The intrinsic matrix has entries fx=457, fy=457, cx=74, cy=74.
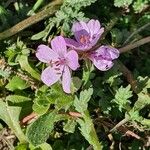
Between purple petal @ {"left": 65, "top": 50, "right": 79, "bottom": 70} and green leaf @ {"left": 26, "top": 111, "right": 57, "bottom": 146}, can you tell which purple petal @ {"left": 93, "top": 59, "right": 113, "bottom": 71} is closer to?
purple petal @ {"left": 65, "top": 50, "right": 79, "bottom": 70}

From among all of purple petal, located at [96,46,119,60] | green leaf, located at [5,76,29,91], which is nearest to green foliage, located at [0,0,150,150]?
green leaf, located at [5,76,29,91]

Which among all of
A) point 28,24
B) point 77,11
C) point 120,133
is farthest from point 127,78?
point 28,24

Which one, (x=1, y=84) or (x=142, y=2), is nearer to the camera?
(x=1, y=84)

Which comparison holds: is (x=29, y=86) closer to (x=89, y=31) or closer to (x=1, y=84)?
(x=1, y=84)

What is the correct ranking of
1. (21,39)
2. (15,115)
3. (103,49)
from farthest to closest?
(21,39) → (15,115) → (103,49)

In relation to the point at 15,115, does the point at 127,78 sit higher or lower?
lower

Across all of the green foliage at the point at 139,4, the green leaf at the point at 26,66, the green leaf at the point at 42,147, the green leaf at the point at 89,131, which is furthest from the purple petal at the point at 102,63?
the green foliage at the point at 139,4

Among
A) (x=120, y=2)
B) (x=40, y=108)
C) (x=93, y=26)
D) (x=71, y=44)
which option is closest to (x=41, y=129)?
(x=40, y=108)
